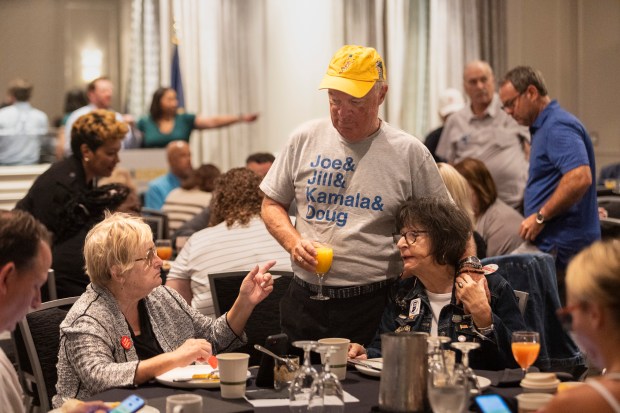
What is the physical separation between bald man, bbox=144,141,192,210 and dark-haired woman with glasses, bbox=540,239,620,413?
6180 mm

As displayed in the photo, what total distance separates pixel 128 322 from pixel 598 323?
1.64m

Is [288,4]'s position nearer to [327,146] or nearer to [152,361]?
[327,146]

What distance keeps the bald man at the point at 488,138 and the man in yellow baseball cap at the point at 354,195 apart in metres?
3.33

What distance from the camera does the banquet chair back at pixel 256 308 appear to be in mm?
4025

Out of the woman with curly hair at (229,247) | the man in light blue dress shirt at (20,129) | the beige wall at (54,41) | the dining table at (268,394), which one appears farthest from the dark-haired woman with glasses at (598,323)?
the beige wall at (54,41)

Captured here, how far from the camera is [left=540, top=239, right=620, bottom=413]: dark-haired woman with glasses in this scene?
1848 mm

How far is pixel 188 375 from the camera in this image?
2.76 metres

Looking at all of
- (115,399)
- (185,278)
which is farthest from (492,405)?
(185,278)

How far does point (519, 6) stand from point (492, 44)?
477 mm

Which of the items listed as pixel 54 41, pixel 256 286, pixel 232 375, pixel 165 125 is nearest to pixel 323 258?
pixel 256 286

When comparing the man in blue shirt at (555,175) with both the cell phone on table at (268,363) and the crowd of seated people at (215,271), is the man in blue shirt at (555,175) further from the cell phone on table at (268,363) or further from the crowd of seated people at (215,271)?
the cell phone on table at (268,363)

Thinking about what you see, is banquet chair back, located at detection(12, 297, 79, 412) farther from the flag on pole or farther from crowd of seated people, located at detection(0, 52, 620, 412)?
the flag on pole

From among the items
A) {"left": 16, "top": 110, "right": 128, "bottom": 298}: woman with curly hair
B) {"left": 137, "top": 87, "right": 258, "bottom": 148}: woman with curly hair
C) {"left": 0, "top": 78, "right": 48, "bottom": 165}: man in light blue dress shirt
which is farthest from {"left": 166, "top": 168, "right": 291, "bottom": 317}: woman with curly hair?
{"left": 0, "top": 78, "right": 48, "bottom": 165}: man in light blue dress shirt

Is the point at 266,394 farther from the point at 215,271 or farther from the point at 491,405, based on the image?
the point at 215,271
